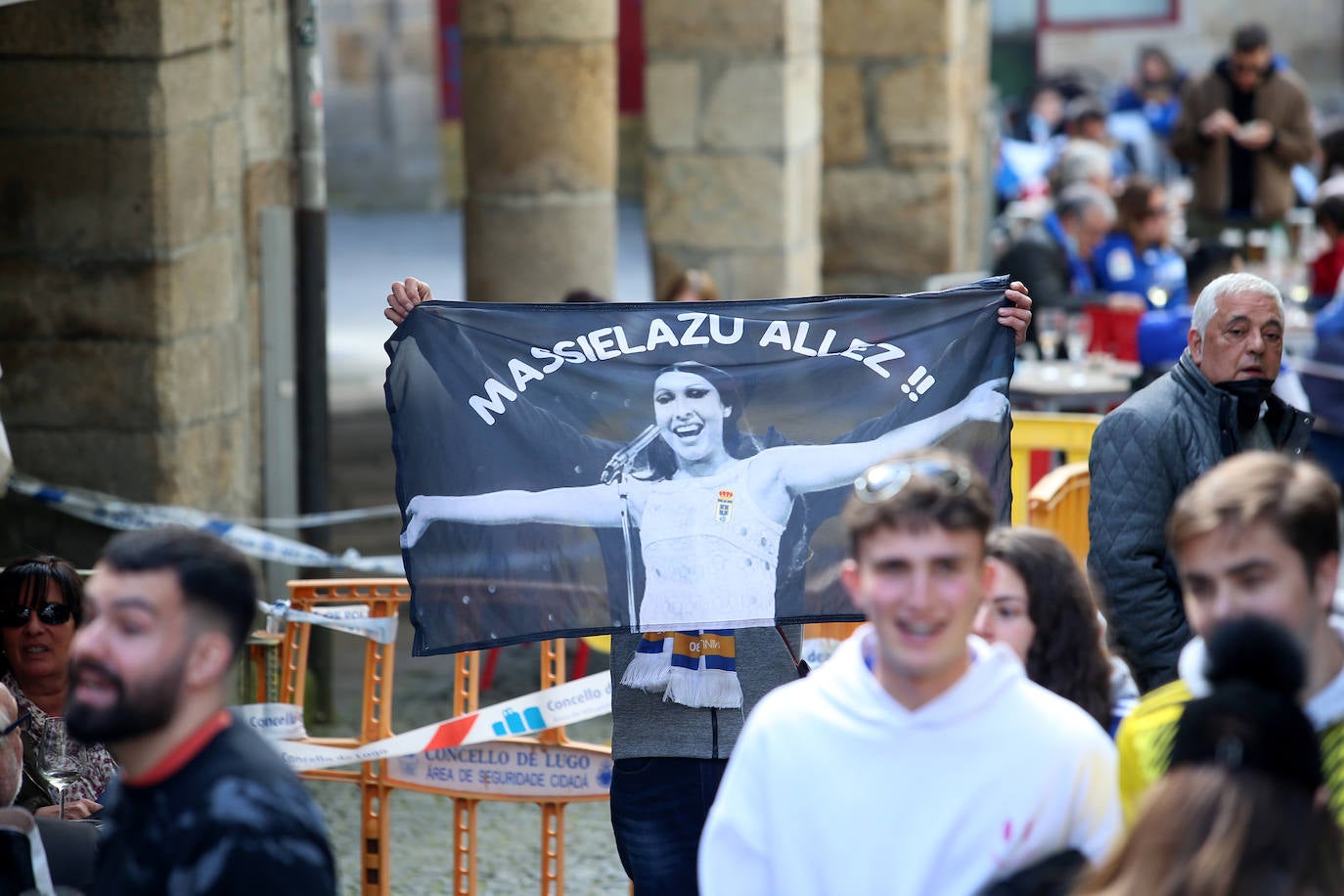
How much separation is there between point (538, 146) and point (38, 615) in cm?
471

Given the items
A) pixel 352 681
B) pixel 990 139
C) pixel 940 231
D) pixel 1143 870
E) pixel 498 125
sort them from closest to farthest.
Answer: pixel 1143 870, pixel 352 681, pixel 498 125, pixel 940 231, pixel 990 139

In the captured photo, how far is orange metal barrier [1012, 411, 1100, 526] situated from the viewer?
7.06 metres

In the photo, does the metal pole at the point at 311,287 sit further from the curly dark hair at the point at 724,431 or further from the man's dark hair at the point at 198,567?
the man's dark hair at the point at 198,567

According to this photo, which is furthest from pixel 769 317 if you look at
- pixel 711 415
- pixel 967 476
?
pixel 967 476

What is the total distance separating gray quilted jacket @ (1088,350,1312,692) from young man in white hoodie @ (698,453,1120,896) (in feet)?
5.71

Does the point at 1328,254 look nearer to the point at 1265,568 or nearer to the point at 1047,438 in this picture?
the point at 1047,438

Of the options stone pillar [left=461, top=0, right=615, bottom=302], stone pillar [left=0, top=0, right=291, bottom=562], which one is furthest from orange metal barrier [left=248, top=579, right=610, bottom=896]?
stone pillar [left=461, top=0, right=615, bottom=302]

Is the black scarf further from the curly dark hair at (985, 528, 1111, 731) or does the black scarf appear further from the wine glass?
the wine glass

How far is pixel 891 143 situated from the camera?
1152cm

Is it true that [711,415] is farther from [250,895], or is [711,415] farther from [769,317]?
[250,895]

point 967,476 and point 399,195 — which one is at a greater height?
point 399,195

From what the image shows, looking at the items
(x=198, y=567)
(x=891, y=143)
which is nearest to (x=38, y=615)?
(x=198, y=567)

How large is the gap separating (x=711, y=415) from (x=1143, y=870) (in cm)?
218

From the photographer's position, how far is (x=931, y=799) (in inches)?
104
